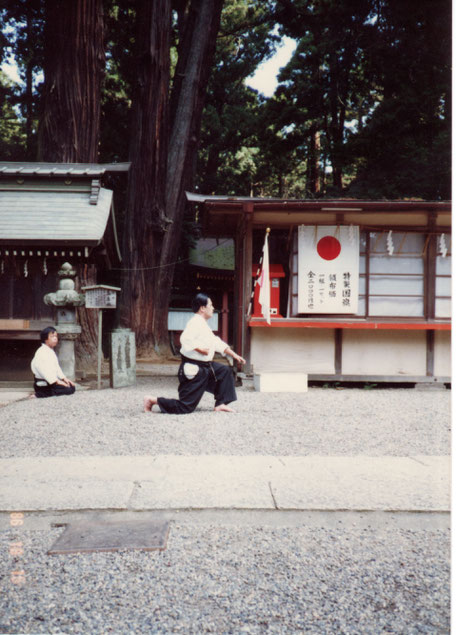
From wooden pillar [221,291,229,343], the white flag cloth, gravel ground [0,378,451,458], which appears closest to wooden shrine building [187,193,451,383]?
the white flag cloth

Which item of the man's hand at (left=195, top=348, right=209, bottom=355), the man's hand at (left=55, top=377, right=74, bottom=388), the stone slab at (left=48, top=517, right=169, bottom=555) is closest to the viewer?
the stone slab at (left=48, top=517, right=169, bottom=555)

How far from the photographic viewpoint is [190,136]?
14.2 meters

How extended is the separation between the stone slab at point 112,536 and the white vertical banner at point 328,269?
6.67 m

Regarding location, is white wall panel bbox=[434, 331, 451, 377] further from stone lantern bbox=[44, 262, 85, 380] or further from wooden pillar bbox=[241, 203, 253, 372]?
stone lantern bbox=[44, 262, 85, 380]

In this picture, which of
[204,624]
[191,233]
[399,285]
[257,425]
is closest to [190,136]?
[191,233]

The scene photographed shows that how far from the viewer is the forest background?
11.8 metres

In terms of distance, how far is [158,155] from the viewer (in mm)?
13195

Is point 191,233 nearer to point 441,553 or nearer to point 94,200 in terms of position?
point 94,200

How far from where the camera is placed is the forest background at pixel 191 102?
463 inches

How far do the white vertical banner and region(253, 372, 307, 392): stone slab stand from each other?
51.8 inches

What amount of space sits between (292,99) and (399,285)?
473 inches

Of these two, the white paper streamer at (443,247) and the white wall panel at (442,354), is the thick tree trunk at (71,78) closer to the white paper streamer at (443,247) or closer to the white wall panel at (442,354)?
the white paper streamer at (443,247)

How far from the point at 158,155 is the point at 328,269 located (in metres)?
6.43

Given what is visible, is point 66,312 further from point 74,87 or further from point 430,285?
point 430,285
